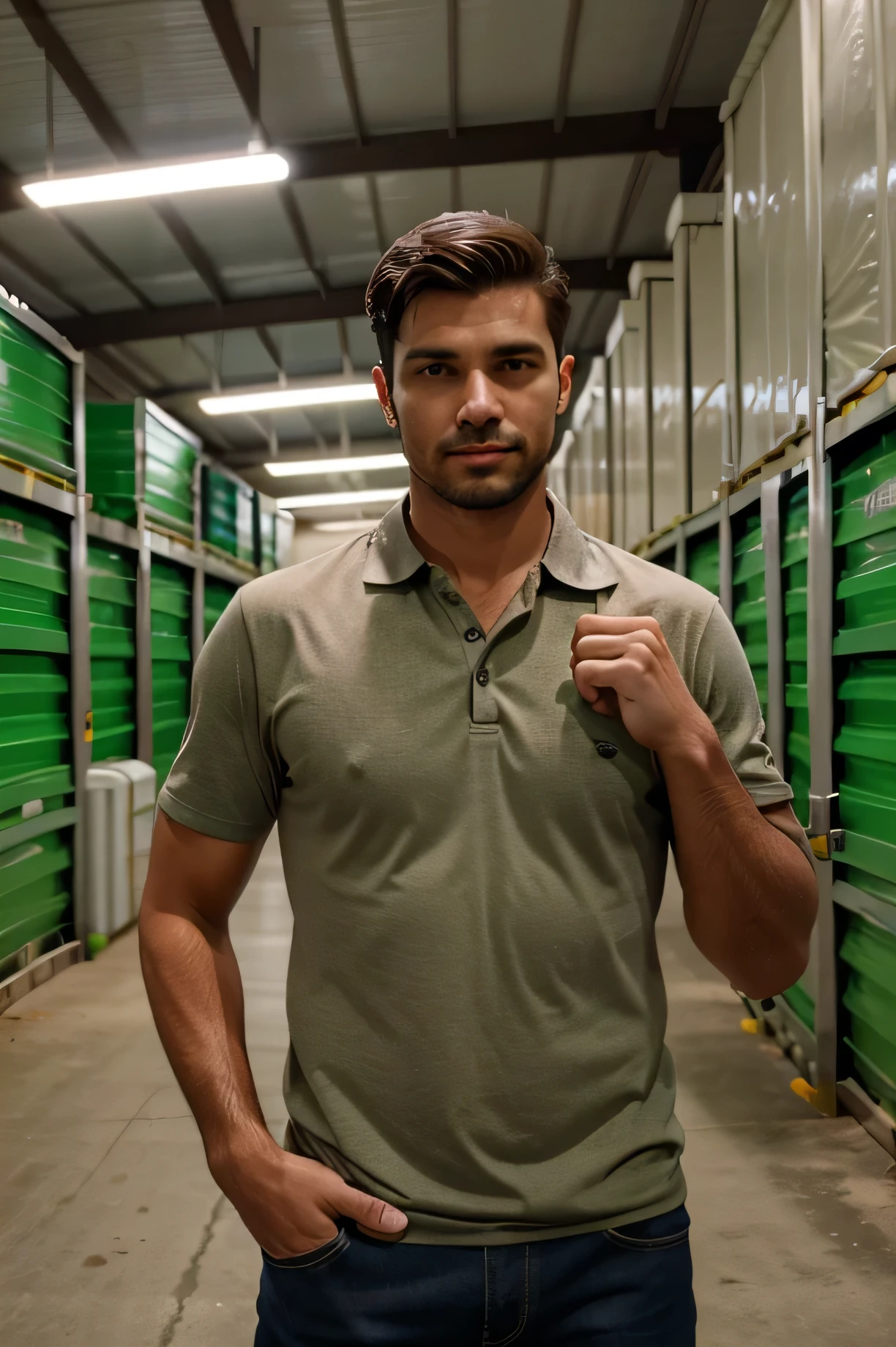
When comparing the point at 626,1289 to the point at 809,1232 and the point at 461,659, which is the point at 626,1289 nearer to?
the point at 461,659

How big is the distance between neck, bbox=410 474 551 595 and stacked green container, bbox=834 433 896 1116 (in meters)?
2.11

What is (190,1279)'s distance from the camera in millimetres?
2836

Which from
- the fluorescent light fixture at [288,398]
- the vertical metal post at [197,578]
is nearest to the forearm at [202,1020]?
the vertical metal post at [197,578]

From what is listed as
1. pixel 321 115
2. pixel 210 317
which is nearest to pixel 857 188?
pixel 321 115

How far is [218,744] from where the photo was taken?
1.31m

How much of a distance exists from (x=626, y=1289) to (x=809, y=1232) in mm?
2212

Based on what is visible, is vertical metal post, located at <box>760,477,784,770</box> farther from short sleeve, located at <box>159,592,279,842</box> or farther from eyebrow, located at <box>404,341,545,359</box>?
short sleeve, located at <box>159,592,279,842</box>

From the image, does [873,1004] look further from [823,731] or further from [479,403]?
[479,403]

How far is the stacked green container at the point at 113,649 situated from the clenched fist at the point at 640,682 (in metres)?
5.43

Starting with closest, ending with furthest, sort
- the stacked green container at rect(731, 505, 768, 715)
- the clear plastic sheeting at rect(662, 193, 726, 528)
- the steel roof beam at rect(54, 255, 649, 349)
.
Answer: the stacked green container at rect(731, 505, 768, 715) < the clear plastic sheeting at rect(662, 193, 726, 528) < the steel roof beam at rect(54, 255, 649, 349)

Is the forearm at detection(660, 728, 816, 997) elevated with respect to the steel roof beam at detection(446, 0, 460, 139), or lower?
lower

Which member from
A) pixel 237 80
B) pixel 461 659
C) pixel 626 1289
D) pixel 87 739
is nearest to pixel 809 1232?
pixel 626 1289

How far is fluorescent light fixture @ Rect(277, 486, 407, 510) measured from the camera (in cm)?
1709

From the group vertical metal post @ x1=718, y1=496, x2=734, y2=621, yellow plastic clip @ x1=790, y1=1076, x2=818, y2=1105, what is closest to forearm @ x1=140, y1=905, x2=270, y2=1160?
yellow plastic clip @ x1=790, y1=1076, x2=818, y2=1105
